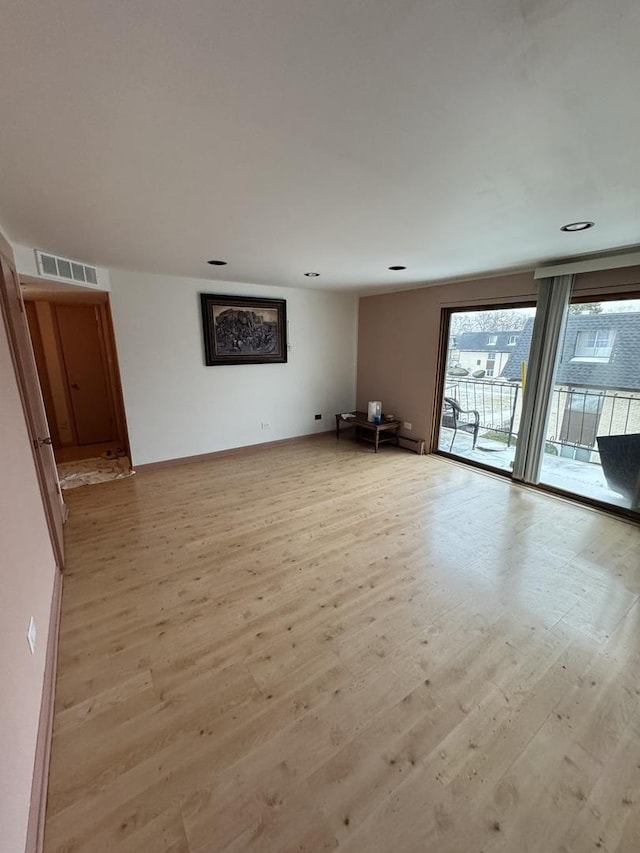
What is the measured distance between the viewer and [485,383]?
443 cm

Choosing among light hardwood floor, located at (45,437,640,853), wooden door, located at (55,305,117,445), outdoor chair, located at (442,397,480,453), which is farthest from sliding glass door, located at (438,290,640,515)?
wooden door, located at (55,305,117,445)

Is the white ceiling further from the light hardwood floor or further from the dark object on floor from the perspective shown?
the light hardwood floor

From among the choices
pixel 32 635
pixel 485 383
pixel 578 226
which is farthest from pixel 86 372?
pixel 578 226

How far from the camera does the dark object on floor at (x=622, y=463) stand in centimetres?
313

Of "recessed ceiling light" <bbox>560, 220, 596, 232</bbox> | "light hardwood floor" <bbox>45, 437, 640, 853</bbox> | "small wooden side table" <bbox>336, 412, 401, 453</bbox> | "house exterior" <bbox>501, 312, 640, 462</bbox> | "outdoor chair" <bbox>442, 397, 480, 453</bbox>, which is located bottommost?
"light hardwood floor" <bbox>45, 437, 640, 853</bbox>

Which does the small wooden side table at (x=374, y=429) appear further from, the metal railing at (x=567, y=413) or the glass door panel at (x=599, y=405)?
the glass door panel at (x=599, y=405)

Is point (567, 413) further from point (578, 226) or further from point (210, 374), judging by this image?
point (210, 374)

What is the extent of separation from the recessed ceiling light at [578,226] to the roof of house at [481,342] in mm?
1616

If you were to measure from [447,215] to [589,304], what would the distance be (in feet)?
6.89

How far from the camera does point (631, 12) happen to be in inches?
32.5

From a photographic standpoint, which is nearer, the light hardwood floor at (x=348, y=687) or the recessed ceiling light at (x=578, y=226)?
the light hardwood floor at (x=348, y=687)

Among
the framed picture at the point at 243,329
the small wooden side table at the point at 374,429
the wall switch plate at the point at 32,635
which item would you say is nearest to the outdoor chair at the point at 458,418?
the small wooden side table at the point at 374,429

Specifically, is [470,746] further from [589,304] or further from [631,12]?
[589,304]

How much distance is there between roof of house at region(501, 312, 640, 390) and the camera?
302 cm
